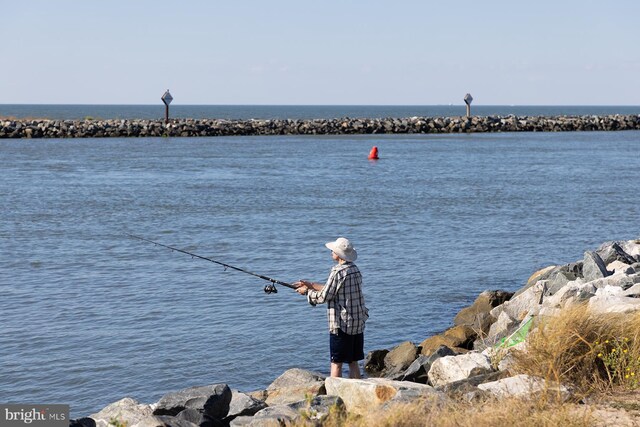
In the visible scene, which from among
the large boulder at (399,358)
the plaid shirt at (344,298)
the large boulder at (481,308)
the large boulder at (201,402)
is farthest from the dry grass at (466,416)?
the large boulder at (481,308)

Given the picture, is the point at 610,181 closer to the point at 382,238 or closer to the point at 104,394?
the point at 382,238

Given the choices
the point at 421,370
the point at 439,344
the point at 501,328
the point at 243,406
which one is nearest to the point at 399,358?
the point at 439,344

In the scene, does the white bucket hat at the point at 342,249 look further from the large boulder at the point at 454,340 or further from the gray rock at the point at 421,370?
the large boulder at the point at 454,340

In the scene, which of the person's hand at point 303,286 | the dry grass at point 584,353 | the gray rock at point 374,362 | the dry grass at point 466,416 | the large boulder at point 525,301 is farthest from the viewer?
the large boulder at point 525,301

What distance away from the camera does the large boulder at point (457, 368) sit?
27.0ft

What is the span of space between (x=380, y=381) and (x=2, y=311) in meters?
8.31

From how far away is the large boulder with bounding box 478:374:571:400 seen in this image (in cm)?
695

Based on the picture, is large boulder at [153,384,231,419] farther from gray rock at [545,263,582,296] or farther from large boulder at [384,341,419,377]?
gray rock at [545,263,582,296]

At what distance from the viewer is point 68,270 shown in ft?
57.0

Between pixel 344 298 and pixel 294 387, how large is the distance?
4.46ft

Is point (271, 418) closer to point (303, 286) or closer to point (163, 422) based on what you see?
point (163, 422)

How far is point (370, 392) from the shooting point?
7.38 metres

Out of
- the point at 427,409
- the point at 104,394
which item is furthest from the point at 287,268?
the point at 427,409

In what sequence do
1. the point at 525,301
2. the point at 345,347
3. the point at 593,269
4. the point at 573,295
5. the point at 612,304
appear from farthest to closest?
1. the point at 525,301
2. the point at 593,269
3. the point at 573,295
4. the point at 612,304
5. the point at 345,347
